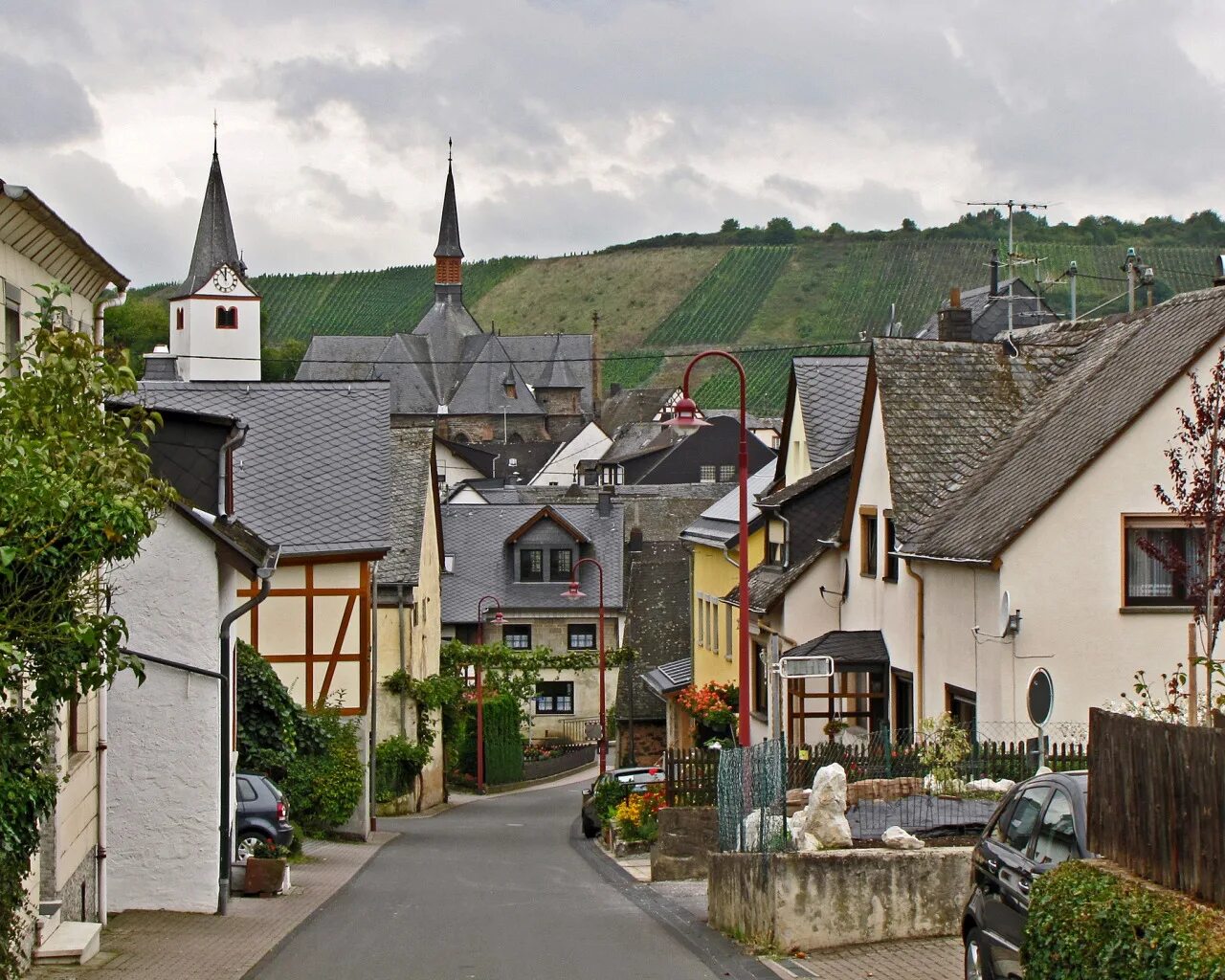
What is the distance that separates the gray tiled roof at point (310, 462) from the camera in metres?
29.4

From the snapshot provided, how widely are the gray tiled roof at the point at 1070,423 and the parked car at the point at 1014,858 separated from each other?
9943 mm

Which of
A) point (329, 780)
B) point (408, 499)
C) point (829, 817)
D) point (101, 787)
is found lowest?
point (329, 780)

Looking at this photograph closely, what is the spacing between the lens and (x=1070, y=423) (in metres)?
22.2

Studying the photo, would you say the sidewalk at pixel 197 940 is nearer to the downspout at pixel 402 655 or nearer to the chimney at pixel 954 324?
the downspout at pixel 402 655

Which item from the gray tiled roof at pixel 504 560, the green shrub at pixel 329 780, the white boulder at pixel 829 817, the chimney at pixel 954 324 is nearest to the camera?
the white boulder at pixel 829 817

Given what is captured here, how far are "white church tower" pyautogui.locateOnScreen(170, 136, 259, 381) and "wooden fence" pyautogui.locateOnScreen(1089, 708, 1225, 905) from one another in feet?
327

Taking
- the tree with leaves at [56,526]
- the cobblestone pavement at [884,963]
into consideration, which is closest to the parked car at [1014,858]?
the cobblestone pavement at [884,963]

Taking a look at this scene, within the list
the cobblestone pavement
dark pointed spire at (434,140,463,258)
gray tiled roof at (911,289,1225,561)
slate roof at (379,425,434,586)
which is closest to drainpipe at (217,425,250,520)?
gray tiled roof at (911,289,1225,561)

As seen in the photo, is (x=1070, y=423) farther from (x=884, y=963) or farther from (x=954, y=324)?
(x=884, y=963)

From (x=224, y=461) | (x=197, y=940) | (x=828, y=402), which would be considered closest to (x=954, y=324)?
(x=828, y=402)

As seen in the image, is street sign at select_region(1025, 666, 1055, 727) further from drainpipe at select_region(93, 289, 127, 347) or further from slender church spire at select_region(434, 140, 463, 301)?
slender church spire at select_region(434, 140, 463, 301)

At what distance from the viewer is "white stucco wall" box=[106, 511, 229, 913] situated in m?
17.3

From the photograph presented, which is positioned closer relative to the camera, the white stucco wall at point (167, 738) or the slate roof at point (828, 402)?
the white stucco wall at point (167, 738)

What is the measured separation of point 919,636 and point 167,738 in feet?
34.6
